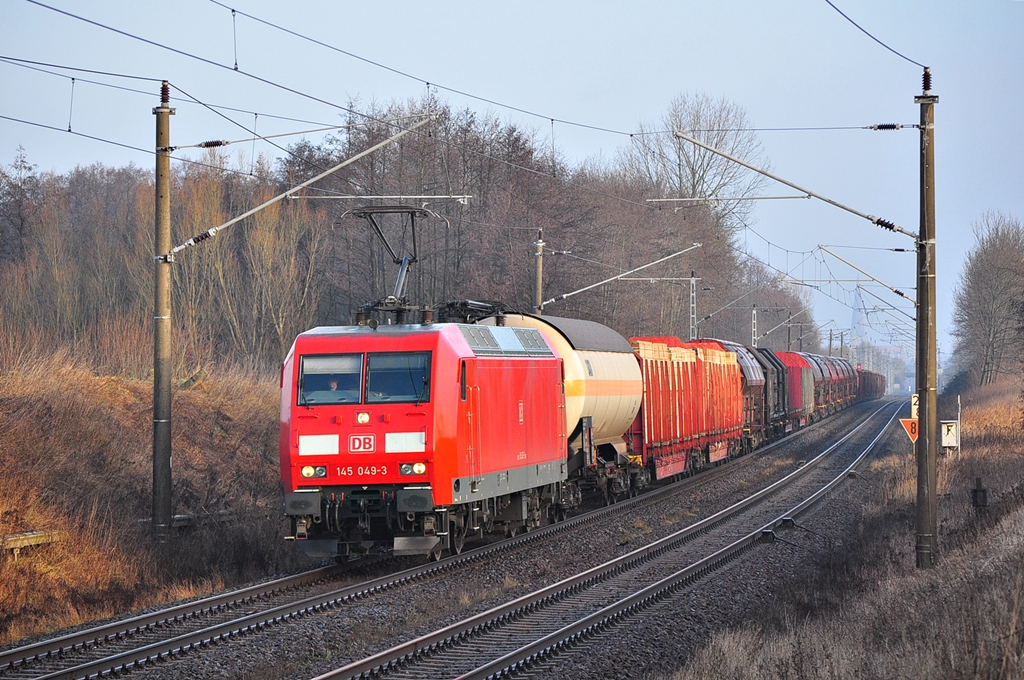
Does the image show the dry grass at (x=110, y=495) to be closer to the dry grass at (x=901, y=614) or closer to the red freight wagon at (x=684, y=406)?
the dry grass at (x=901, y=614)

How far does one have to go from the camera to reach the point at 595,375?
21438 mm

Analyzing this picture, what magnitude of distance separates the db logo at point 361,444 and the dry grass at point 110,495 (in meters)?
2.44

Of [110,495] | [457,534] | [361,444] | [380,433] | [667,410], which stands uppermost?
[380,433]

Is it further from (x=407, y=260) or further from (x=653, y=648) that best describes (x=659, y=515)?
(x=653, y=648)

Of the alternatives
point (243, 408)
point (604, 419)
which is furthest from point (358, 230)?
point (604, 419)

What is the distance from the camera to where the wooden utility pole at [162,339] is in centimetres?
1577

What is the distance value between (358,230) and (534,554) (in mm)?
31060

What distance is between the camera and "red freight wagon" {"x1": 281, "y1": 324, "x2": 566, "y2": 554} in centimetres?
1431

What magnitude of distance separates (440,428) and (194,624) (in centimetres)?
408

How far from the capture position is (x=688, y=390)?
29594mm

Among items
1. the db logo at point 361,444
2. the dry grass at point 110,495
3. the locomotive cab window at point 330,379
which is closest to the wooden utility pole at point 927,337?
the db logo at point 361,444

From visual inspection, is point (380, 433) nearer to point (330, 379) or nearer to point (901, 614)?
point (330, 379)

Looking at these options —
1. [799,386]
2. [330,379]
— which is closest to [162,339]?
[330,379]

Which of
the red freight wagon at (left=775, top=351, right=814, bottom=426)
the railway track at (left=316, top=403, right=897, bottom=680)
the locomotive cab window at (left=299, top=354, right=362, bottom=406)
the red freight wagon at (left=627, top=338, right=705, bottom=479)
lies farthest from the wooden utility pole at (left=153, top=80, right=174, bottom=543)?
the red freight wagon at (left=775, top=351, right=814, bottom=426)
